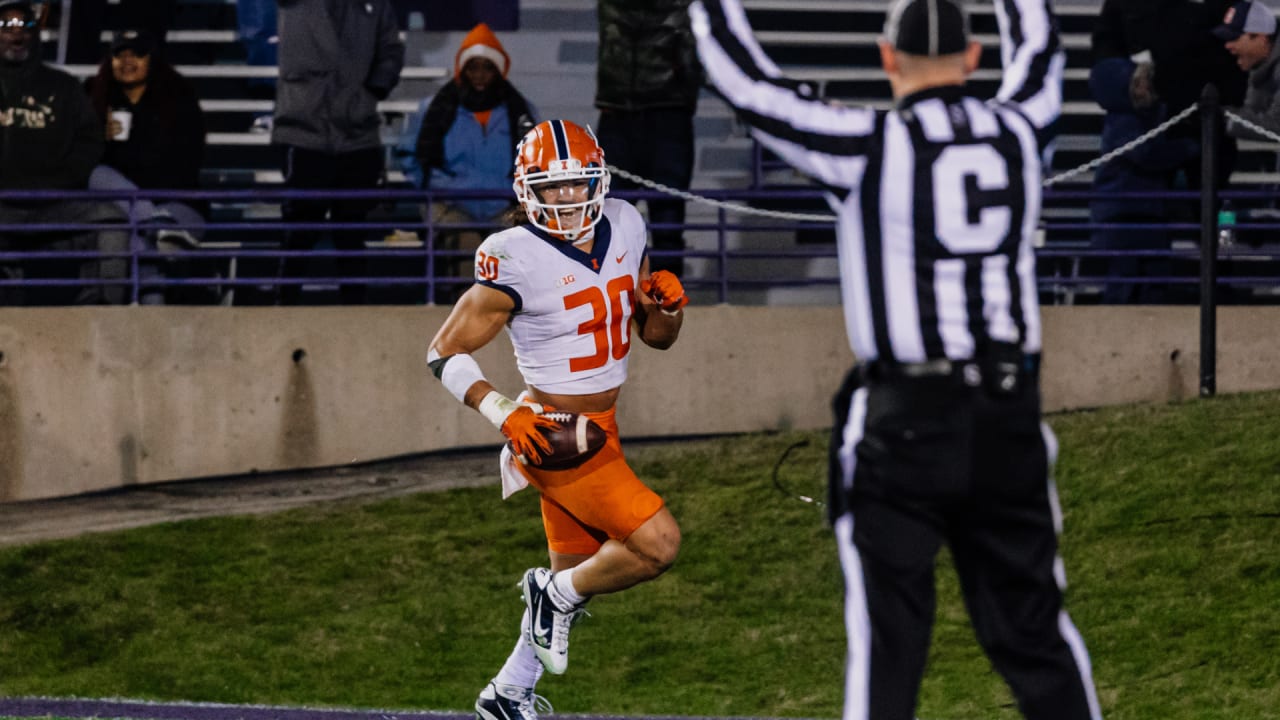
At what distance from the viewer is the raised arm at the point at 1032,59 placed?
5.00 metres

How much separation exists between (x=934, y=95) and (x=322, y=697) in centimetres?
617

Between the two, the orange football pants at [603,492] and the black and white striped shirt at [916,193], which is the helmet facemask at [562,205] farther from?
the black and white striped shirt at [916,193]

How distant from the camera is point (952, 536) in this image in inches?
188

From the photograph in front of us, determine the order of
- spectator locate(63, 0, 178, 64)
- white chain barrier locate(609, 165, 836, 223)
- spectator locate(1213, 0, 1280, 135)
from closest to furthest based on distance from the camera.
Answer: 1. spectator locate(1213, 0, 1280, 135)
2. white chain barrier locate(609, 165, 836, 223)
3. spectator locate(63, 0, 178, 64)

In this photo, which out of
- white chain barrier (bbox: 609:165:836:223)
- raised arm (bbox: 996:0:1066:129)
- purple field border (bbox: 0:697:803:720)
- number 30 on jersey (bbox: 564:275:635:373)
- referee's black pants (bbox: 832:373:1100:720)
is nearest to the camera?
referee's black pants (bbox: 832:373:1100:720)

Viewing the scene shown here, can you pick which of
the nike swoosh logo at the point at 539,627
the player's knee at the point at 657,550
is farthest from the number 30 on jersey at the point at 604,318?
the nike swoosh logo at the point at 539,627

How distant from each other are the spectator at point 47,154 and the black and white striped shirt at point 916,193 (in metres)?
8.67

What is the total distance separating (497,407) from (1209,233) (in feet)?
23.1

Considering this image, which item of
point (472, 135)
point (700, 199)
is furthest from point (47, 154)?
point (700, 199)

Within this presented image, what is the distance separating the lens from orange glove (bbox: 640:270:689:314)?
7250 millimetres

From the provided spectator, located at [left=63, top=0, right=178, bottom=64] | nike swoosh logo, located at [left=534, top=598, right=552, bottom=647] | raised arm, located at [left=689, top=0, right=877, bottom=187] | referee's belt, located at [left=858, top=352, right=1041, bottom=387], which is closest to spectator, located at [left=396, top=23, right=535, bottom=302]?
spectator, located at [left=63, top=0, right=178, bottom=64]

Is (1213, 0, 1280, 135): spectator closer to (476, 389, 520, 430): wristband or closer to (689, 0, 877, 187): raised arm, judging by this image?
(476, 389, 520, 430): wristband

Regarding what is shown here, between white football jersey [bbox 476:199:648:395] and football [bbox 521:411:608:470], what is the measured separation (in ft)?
1.10

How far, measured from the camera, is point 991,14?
16109 mm
